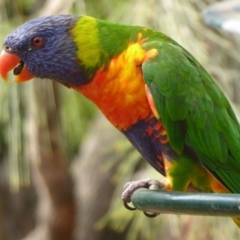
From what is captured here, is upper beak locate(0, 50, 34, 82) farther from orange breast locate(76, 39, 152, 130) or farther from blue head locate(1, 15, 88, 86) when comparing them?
orange breast locate(76, 39, 152, 130)

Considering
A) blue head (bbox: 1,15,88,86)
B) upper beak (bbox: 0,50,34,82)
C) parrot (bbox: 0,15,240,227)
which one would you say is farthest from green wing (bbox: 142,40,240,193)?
upper beak (bbox: 0,50,34,82)

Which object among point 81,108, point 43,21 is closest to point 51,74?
point 43,21

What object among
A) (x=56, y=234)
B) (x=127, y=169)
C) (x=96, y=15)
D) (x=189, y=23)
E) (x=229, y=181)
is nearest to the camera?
(x=229, y=181)

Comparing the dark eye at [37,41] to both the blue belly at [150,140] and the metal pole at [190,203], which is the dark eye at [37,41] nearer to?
the blue belly at [150,140]

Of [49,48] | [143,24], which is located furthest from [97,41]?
[143,24]

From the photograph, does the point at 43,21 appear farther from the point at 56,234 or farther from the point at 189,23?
the point at 56,234

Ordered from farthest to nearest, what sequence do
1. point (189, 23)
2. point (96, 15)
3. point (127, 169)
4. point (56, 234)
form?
point (56, 234) < point (127, 169) < point (96, 15) < point (189, 23)

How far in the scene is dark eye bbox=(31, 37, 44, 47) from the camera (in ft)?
3.94

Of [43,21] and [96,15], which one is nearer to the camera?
[43,21]

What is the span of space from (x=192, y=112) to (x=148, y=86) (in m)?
0.11

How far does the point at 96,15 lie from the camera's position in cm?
166

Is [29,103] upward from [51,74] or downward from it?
downward

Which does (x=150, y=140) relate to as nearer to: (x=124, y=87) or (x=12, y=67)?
(x=124, y=87)

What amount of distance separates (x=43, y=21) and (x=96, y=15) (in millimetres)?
492
